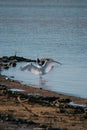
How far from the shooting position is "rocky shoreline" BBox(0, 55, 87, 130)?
17219 millimetres

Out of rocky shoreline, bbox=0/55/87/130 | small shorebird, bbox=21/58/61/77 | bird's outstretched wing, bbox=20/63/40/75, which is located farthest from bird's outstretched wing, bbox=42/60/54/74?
rocky shoreline, bbox=0/55/87/130

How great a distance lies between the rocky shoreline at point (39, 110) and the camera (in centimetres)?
1722

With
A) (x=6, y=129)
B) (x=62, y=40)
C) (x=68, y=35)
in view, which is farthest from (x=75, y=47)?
(x=6, y=129)

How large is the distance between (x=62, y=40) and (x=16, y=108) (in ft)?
95.4

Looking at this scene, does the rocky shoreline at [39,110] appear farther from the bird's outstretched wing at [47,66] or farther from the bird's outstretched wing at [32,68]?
the bird's outstretched wing at [47,66]

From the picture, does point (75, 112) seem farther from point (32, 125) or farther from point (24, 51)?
point (24, 51)

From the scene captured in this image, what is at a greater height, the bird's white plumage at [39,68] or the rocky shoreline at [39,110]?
the bird's white plumage at [39,68]

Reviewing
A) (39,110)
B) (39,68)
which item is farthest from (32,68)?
(39,110)

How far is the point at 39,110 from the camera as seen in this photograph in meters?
19.2

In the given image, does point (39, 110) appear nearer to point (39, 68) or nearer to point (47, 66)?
point (39, 68)

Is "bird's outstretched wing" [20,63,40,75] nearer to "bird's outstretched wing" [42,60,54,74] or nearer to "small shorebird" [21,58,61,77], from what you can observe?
"small shorebird" [21,58,61,77]

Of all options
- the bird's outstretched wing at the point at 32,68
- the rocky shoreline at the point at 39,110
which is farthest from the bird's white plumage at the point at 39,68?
the rocky shoreline at the point at 39,110

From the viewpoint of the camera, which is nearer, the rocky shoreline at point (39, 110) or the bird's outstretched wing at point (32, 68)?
the rocky shoreline at point (39, 110)

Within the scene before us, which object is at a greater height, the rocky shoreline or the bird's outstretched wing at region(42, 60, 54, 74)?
the bird's outstretched wing at region(42, 60, 54, 74)
